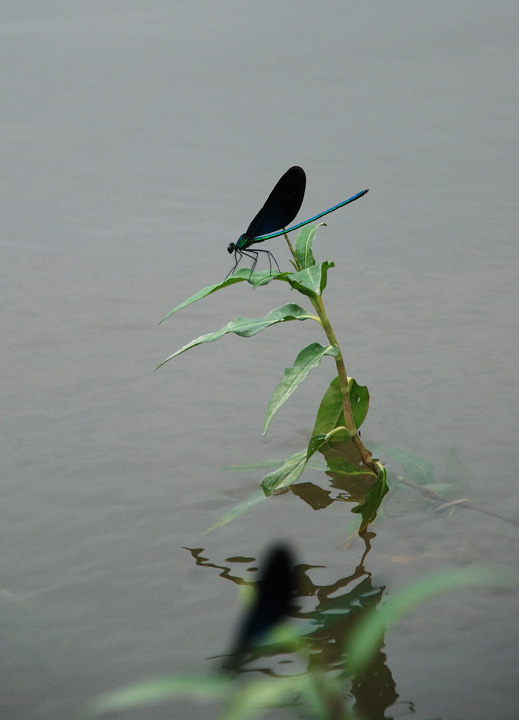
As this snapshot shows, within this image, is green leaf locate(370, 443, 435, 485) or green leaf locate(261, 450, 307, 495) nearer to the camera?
green leaf locate(261, 450, 307, 495)

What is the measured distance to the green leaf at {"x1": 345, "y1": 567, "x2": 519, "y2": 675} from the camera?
5.44ft

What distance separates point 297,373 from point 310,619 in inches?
20.9

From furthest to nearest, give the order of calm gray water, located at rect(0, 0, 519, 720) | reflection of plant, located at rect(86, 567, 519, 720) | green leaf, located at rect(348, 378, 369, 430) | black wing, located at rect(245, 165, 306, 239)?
1. green leaf, located at rect(348, 378, 369, 430)
2. black wing, located at rect(245, 165, 306, 239)
3. calm gray water, located at rect(0, 0, 519, 720)
4. reflection of plant, located at rect(86, 567, 519, 720)

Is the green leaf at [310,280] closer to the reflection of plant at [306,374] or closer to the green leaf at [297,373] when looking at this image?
the reflection of plant at [306,374]

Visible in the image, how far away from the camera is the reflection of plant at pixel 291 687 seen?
1529mm

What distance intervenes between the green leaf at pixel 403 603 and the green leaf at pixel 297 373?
0.47 metres

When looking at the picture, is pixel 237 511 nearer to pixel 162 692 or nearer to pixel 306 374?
pixel 306 374

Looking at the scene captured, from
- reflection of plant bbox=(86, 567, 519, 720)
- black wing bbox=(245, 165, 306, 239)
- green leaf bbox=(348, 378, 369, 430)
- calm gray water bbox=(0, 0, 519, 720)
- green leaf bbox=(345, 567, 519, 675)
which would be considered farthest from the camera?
green leaf bbox=(348, 378, 369, 430)

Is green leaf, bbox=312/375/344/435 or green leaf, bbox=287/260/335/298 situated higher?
green leaf, bbox=287/260/335/298

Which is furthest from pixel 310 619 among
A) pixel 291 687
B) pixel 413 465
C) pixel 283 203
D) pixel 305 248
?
pixel 283 203

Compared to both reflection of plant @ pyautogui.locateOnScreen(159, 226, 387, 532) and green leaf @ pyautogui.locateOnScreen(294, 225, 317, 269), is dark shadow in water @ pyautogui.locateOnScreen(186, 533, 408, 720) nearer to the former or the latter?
reflection of plant @ pyautogui.locateOnScreen(159, 226, 387, 532)

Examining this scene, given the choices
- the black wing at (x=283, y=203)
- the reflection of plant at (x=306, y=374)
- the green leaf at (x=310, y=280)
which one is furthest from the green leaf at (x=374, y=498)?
the black wing at (x=283, y=203)

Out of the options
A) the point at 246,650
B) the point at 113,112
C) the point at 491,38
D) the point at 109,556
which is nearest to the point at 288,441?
the point at 109,556

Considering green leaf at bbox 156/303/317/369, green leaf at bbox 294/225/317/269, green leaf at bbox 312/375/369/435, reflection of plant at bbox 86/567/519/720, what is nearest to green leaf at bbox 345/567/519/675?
reflection of plant at bbox 86/567/519/720
